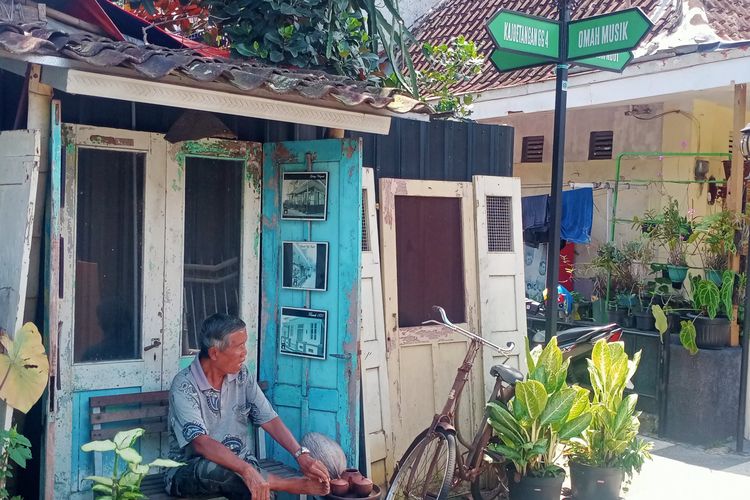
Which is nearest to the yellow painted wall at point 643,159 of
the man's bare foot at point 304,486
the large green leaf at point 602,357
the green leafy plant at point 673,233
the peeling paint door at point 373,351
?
the green leafy plant at point 673,233

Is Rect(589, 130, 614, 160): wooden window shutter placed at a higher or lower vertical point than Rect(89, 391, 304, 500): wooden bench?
higher

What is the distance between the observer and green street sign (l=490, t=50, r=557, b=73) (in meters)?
5.87

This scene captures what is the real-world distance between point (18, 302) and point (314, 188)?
78.9 inches

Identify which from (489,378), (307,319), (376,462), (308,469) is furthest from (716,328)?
(308,469)

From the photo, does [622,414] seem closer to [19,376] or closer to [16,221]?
[19,376]

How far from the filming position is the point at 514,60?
19.8 feet

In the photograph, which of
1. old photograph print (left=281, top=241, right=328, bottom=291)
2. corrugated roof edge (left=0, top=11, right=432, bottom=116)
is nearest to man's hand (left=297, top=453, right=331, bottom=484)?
old photograph print (left=281, top=241, right=328, bottom=291)

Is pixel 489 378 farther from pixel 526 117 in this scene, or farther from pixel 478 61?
pixel 526 117

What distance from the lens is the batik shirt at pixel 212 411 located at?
14.8ft

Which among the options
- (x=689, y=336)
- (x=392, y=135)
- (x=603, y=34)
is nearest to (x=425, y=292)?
(x=392, y=135)

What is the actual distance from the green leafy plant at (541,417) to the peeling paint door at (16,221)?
3134 millimetres

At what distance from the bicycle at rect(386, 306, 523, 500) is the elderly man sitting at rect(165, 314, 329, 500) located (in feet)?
3.77

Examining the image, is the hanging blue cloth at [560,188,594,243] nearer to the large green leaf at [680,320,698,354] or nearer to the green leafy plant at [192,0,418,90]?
the large green leaf at [680,320,698,354]

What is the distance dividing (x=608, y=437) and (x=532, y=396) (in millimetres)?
892
